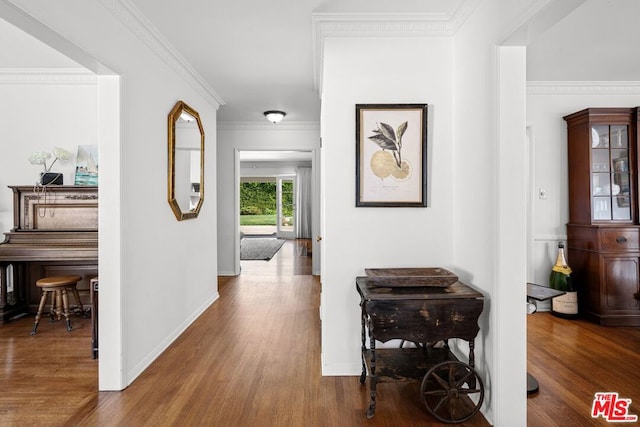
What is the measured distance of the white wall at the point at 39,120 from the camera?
367cm

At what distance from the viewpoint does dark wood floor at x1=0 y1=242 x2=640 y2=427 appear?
1.92 meters

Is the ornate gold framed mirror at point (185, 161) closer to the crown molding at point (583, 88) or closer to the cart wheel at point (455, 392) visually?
the cart wheel at point (455, 392)

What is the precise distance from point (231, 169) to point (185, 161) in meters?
2.32

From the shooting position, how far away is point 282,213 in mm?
11406

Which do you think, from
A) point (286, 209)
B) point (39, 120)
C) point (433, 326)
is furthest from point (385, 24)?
point (286, 209)

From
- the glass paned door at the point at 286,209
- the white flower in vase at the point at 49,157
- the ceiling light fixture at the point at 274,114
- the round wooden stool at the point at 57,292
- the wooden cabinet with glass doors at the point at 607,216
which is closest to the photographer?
the round wooden stool at the point at 57,292

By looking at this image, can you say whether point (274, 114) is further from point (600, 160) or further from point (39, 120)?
point (600, 160)

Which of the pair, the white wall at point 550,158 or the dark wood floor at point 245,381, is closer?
the dark wood floor at point 245,381

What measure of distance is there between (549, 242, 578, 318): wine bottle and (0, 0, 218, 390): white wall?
151 inches

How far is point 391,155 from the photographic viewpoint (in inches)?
94.4

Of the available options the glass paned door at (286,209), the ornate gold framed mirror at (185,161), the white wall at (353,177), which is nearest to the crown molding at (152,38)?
the ornate gold framed mirror at (185,161)

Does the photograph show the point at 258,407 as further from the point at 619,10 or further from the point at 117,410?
the point at 619,10

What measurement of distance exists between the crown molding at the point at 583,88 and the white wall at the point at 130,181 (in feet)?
12.3

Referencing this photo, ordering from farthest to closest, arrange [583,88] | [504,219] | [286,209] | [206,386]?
[286,209]
[583,88]
[206,386]
[504,219]
